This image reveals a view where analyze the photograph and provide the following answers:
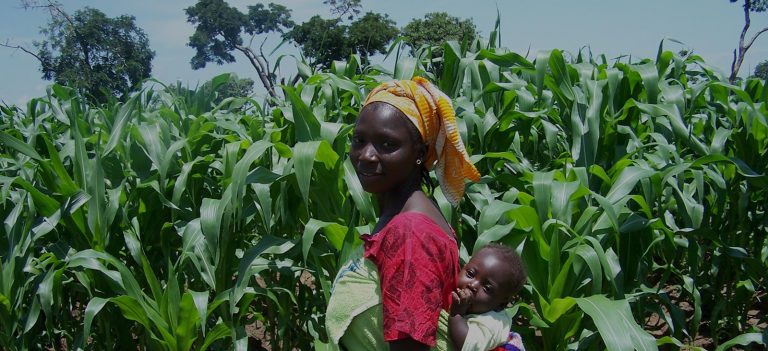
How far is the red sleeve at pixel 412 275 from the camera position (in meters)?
1.20

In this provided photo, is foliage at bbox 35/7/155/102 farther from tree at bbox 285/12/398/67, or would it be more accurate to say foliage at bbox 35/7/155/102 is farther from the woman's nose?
the woman's nose

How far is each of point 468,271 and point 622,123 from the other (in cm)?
185

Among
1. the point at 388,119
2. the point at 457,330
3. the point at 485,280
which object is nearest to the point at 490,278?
the point at 485,280

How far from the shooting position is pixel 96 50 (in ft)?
116

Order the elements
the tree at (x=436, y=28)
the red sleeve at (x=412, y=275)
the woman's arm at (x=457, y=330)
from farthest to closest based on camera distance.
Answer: the tree at (x=436, y=28) < the woman's arm at (x=457, y=330) < the red sleeve at (x=412, y=275)

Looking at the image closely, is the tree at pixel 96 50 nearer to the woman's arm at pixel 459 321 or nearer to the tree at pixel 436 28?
the tree at pixel 436 28

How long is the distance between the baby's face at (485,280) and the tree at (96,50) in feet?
95.5

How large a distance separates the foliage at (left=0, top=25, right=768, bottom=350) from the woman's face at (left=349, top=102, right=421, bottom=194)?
698 mm

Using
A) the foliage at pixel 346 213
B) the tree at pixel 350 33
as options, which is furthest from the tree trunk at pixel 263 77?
the tree at pixel 350 33

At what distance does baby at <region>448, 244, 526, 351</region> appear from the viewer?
1.32 m

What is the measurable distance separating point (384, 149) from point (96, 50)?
3746cm

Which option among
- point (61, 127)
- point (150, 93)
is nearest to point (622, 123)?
point (150, 93)

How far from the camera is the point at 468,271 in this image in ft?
4.47

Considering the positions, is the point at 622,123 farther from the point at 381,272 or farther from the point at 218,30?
the point at 218,30
